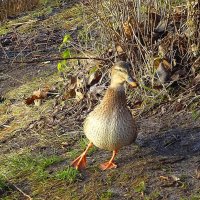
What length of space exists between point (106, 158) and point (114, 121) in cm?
47

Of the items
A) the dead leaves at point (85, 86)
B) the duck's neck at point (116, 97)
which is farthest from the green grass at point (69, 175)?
the dead leaves at point (85, 86)

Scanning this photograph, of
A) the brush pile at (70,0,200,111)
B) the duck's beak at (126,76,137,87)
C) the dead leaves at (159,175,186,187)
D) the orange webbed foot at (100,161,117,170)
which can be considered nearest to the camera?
the dead leaves at (159,175,186,187)

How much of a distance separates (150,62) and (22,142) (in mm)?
1438

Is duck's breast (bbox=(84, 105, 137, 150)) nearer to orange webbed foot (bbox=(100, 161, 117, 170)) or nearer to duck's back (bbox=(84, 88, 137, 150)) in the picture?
duck's back (bbox=(84, 88, 137, 150))

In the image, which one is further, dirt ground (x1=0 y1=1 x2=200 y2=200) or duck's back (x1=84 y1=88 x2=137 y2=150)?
duck's back (x1=84 y1=88 x2=137 y2=150)

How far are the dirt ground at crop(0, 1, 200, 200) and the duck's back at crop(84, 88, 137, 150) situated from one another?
0.24 m

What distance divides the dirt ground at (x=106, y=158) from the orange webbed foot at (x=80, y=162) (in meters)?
0.05

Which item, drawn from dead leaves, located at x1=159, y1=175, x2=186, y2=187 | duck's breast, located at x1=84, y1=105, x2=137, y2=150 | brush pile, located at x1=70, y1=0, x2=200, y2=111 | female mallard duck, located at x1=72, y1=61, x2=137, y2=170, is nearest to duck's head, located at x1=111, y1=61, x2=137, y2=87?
female mallard duck, located at x1=72, y1=61, x2=137, y2=170

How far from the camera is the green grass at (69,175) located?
432 cm

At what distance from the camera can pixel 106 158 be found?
15.1 ft

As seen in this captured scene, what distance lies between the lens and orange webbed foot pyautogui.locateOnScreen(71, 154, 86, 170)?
4427mm

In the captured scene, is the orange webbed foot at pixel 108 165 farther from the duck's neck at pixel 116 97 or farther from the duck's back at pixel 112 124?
the duck's neck at pixel 116 97

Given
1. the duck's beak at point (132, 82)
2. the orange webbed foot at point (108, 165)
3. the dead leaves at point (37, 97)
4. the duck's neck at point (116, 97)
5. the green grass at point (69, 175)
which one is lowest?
the dead leaves at point (37, 97)

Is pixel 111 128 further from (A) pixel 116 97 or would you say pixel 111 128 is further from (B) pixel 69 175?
(B) pixel 69 175
